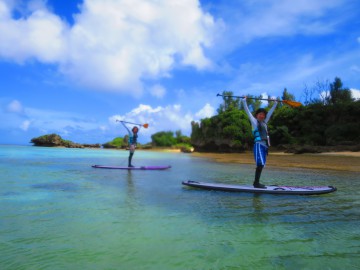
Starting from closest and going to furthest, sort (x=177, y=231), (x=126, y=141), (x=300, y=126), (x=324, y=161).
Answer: (x=177, y=231)
(x=324, y=161)
(x=300, y=126)
(x=126, y=141)

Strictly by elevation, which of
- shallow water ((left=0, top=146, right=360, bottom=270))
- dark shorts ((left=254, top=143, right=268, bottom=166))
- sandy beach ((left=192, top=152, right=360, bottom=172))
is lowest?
shallow water ((left=0, top=146, right=360, bottom=270))

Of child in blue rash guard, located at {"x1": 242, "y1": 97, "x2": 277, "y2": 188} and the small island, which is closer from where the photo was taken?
child in blue rash guard, located at {"x1": 242, "y1": 97, "x2": 277, "y2": 188}

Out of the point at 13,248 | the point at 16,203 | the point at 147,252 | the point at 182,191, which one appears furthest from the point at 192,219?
the point at 16,203

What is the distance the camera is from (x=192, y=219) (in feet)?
18.8

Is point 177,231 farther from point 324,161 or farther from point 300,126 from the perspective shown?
point 300,126

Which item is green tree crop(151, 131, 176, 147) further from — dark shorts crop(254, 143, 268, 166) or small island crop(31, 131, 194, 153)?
dark shorts crop(254, 143, 268, 166)

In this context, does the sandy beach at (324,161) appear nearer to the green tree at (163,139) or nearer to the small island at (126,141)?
the small island at (126,141)

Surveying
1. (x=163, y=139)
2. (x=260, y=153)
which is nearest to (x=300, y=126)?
(x=260, y=153)

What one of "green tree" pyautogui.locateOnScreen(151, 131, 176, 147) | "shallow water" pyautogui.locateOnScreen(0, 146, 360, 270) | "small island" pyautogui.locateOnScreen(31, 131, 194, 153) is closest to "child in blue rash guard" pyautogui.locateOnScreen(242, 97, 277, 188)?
"shallow water" pyautogui.locateOnScreen(0, 146, 360, 270)

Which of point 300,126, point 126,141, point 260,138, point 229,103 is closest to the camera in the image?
point 260,138

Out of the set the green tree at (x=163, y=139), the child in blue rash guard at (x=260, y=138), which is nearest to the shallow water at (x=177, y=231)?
the child in blue rash guard at (x=260, y=138)

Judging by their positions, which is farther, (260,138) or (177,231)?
(260,138)

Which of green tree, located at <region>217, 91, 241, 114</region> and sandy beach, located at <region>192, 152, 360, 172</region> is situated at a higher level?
green tree, located at <region>217, 91, 241, 114</region>

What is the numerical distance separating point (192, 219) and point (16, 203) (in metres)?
4.24
